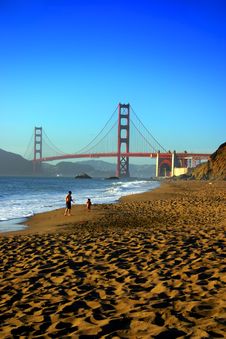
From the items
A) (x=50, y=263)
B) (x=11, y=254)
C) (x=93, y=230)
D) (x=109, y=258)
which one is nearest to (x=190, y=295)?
(x=109, y=258)

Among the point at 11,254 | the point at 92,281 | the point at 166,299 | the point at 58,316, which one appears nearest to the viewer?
the point at 58,316

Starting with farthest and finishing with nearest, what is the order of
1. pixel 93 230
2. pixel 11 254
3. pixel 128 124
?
1. pixel 128 124
2. pixel 93 230
3. pixel 11 254

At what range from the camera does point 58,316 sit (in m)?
3.65

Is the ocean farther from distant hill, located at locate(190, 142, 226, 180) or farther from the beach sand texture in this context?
distant hill, located at locate(190, 142, 226, 180)

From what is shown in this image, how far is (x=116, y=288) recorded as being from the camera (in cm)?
444

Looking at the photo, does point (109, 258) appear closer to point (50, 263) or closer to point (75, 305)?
point (50, 263)

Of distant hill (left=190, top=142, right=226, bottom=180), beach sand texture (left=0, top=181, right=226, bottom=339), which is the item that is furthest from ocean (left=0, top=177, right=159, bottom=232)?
distant hill (left=190, top=142, right=226, bottom=180)

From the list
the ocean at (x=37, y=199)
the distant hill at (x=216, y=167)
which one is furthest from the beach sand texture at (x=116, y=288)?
the distant hill at (x=216, y=167)

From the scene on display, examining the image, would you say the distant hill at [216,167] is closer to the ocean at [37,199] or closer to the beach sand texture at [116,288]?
the ocean at [37,199]

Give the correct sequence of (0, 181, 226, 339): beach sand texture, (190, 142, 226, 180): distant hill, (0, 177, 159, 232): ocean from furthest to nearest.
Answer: (190, 142, 226, 180): distant hill, (0, 177, 159, 232): ocean, (0, 181, 226, 339): beach sand texture

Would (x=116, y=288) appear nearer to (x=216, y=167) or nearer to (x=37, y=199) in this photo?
(x=37, y=199)

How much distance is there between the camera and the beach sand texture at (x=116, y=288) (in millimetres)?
3291

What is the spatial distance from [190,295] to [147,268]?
128cm

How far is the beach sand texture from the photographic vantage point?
10.8 feet
